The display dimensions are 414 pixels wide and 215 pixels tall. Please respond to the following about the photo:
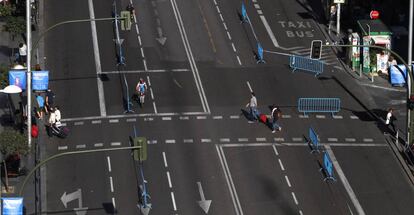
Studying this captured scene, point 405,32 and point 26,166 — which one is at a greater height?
point 405,32

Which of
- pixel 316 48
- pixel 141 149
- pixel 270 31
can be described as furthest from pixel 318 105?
pixel 141 149

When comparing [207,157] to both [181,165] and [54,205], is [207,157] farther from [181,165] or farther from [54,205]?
[54,205]

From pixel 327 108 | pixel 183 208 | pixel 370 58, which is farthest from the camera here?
pixel 370 58

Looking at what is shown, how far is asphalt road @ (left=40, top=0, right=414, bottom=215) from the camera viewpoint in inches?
2960

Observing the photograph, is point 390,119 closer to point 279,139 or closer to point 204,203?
point 279,139

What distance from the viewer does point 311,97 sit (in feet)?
292

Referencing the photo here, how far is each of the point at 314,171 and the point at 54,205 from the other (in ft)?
54.5

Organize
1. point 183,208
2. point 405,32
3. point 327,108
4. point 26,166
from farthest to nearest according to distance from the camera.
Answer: point 405,32, point 327,108, point 26,166, point 183,208

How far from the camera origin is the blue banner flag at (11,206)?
6253cm

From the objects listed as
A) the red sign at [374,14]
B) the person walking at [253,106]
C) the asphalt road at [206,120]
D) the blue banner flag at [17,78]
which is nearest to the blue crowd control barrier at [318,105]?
the asphalt road at [206,120]

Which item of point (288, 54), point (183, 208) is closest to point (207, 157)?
point (183, 208)

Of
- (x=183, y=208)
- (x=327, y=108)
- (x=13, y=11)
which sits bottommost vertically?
(x=183, y=208)

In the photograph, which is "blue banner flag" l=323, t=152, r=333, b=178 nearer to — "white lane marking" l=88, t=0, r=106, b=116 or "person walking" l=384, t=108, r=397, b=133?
"person walking" l=384, t=108, r=397, b=133

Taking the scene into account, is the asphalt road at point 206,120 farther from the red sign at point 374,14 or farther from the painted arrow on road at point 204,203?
the red sign at point 374,14
